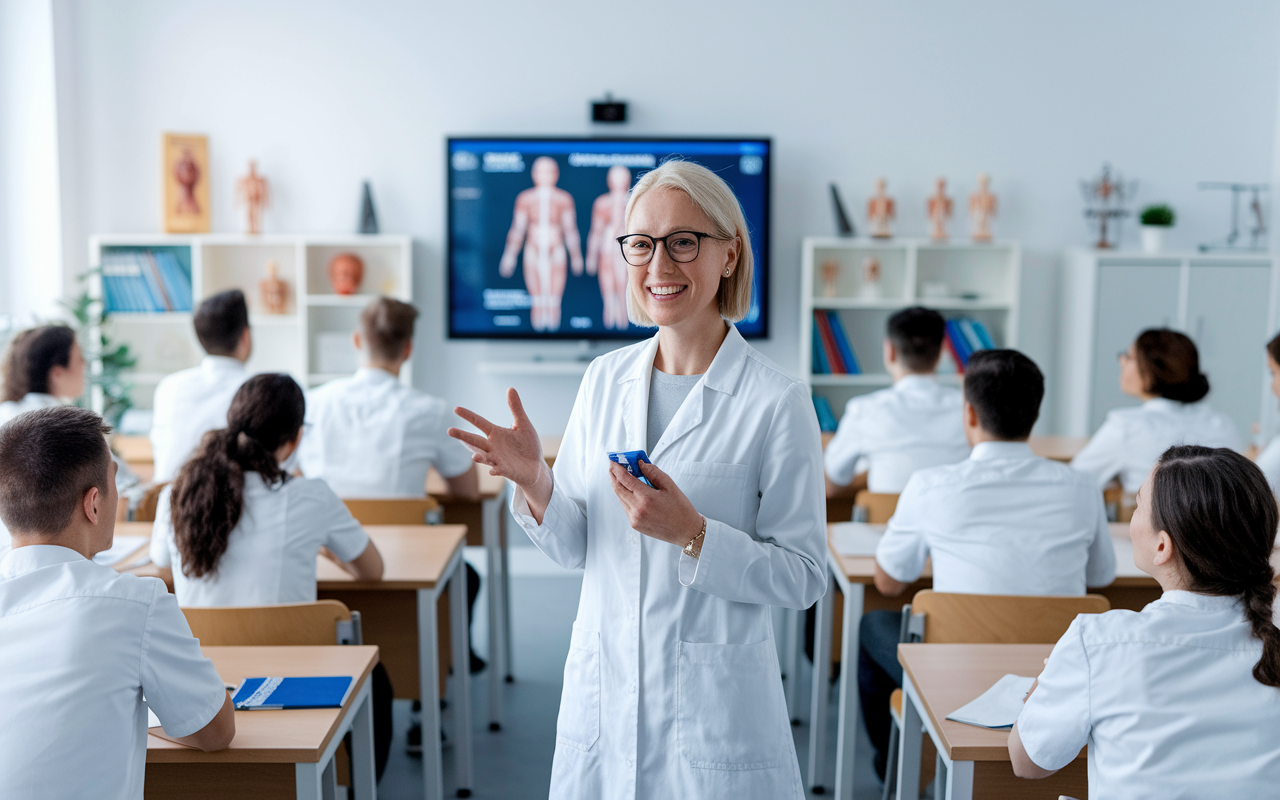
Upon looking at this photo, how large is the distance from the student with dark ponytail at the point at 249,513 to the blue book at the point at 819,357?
334 cm

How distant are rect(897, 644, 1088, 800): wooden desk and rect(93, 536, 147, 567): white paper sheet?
6.74ft

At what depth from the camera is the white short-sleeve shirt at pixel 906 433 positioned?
3.43 metres

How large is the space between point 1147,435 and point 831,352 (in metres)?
1.99

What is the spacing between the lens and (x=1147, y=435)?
11.1 feet

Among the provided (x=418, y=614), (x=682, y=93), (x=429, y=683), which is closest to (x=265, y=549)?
(x=418, y=614)

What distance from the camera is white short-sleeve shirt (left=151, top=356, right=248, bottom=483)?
3479mm

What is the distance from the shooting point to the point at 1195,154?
5309mm

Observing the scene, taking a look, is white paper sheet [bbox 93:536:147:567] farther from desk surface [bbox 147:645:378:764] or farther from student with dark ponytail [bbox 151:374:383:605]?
desk surface [bbox 147:645:378:764]

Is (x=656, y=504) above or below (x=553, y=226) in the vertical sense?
below

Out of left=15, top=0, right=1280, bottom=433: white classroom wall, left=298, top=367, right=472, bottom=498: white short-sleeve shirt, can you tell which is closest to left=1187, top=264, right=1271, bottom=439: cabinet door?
left=15, top=0, right=1280, bottom=433: white classroom wall

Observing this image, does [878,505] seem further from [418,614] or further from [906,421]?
[418,614]

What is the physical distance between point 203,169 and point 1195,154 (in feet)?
17.9

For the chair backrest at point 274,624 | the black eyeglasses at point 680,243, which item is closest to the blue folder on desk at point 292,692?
the chair backrest at point 274,624

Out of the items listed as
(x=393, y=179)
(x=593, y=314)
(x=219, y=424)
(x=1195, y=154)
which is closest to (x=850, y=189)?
(x=593, y=314)
